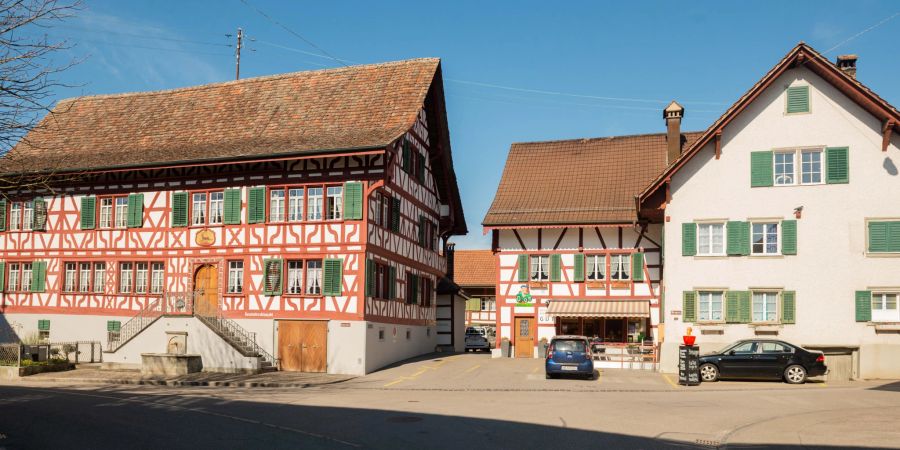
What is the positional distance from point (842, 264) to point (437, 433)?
20554 millimetres

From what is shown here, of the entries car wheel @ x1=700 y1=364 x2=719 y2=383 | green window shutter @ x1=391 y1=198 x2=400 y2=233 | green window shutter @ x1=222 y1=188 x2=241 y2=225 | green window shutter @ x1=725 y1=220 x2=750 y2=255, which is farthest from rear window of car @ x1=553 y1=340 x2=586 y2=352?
green window shutter @ x1=222 y1=188 x2=241 y2=225

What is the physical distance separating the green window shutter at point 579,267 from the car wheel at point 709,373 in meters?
11.3

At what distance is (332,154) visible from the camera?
3092 centimetres

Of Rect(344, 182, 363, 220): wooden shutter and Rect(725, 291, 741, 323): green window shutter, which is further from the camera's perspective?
Rect(344, 182, 363, 220): wooden shutter

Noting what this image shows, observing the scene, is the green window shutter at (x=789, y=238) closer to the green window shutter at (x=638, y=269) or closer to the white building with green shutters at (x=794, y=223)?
the white building with green shutters at (x=794, y=223)

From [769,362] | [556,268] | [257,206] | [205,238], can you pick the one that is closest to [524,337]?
[556,268]

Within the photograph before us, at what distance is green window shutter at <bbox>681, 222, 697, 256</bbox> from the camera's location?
103 feet

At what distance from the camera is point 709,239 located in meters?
31.3

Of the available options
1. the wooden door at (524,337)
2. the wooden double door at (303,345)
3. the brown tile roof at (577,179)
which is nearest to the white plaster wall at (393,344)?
the wooden double door at (303,345)

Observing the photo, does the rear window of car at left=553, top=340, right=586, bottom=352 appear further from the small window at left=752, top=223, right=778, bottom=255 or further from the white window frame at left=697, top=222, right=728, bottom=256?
the small window at left=752, top=223, right=778, bottom=255

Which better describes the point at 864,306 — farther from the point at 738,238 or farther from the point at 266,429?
the point at 266,429

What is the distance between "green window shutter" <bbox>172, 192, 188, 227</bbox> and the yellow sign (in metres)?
0.83

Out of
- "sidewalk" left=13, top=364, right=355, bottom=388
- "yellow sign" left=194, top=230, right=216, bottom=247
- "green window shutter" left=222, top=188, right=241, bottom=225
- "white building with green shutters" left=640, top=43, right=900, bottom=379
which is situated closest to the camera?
"sidewalk" left=13, top=364, right=355, bottom=388

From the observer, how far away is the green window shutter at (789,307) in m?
29.8
